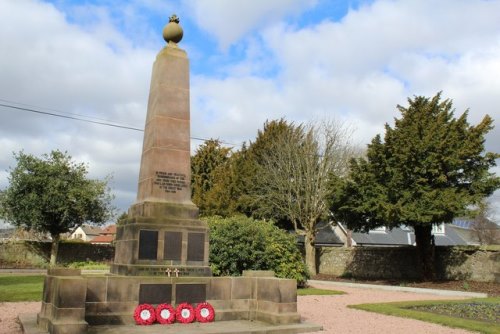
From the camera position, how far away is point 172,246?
34.4ft

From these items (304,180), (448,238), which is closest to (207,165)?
(304,180)

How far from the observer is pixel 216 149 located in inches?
1561

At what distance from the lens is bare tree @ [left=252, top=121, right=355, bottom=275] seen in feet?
99.9

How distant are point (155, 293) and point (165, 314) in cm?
50

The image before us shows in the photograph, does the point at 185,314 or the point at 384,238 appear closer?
the point at 185,314

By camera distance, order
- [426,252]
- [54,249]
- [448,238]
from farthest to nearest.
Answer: [448,238] → [54,249] → [426,252]

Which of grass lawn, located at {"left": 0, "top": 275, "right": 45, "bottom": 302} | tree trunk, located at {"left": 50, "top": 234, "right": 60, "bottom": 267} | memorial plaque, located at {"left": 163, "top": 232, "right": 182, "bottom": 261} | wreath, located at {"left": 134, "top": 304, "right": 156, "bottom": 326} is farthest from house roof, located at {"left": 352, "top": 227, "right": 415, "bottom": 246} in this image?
wreath, located at {"left": 134, "top": 304, "right": 156, "bottom": 326}

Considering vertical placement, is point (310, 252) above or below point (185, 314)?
above

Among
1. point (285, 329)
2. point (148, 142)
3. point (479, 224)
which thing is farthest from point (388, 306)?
A: point (479, 224)

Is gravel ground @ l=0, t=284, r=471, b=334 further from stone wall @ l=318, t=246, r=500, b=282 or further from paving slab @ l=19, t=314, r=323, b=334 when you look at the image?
stone wall @ l=318, t=246, r=500, b=282

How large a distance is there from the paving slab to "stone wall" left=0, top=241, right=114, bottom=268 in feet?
82.1

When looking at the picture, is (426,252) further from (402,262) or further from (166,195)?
(166,195)

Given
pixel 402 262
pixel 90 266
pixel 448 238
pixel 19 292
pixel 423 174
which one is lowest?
pixel 19 292

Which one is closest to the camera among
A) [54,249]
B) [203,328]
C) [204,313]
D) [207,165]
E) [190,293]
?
[203,328]
